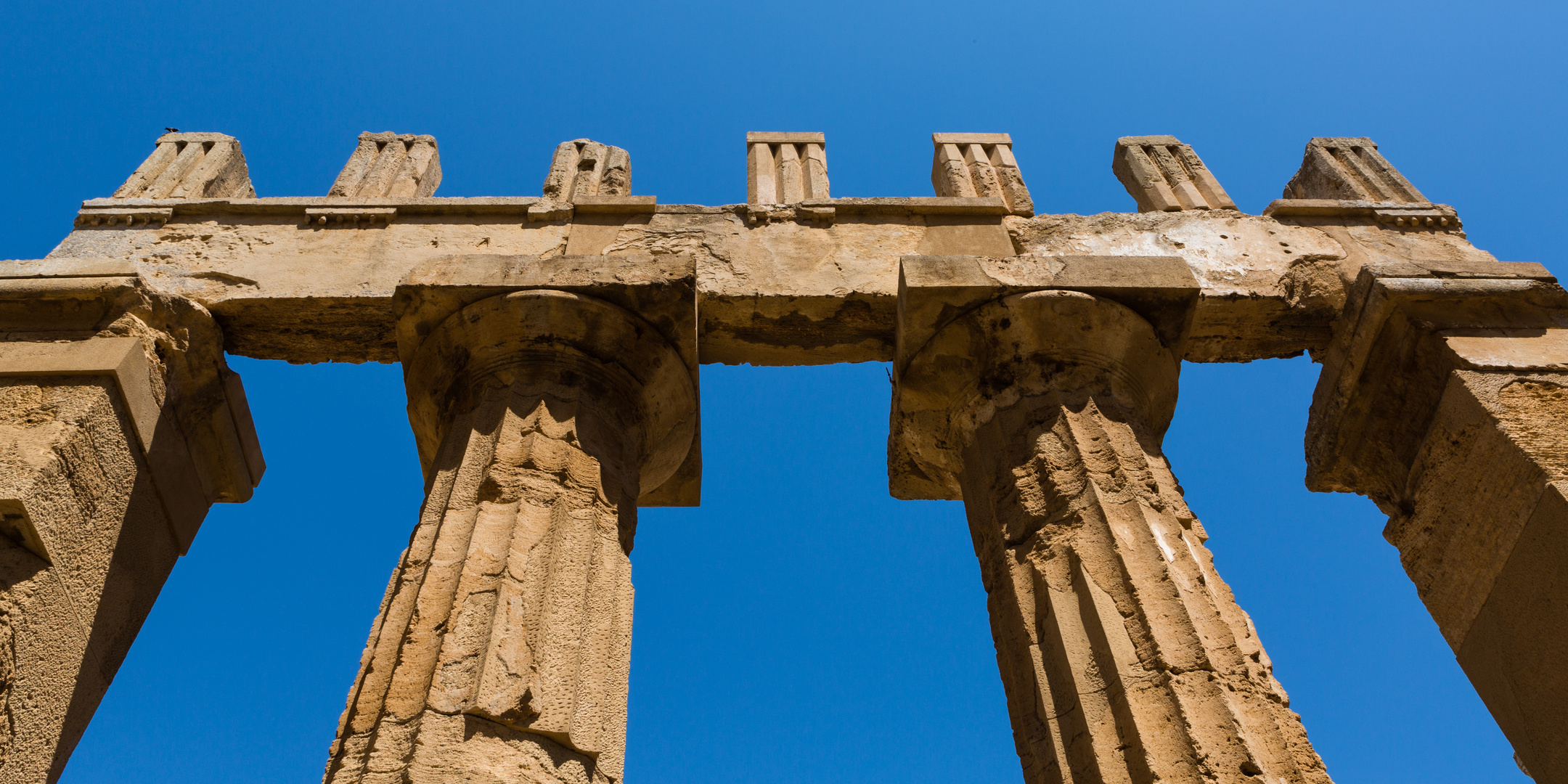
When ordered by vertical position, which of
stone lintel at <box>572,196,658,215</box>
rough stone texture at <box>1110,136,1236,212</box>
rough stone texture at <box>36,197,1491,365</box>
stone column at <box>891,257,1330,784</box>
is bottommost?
stone column at <box>891,257,1330,784</box>

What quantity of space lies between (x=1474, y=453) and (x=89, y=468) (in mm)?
6453

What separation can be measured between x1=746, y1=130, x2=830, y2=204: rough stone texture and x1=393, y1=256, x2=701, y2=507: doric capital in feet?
5.56

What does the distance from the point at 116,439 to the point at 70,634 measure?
945mm

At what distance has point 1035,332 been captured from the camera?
5.30m

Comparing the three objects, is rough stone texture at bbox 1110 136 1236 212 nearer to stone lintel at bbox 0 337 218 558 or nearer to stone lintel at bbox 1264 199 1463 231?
stone lintel at bbox 1264 199 1463 231

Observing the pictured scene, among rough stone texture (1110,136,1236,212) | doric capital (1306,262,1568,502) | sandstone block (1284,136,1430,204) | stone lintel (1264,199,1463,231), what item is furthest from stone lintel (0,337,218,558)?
sandstone block (1284,136,1430,204)

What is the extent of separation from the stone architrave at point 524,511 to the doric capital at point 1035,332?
1.26 meters

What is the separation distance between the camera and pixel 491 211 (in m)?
Result: 6.75

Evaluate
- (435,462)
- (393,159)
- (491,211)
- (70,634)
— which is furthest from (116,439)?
(393,159)

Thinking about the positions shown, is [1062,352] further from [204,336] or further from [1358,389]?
[204,336]

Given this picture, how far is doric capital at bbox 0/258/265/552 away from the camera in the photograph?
16.6 ft

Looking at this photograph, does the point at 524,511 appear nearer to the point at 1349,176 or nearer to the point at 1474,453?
the point at 1474,453

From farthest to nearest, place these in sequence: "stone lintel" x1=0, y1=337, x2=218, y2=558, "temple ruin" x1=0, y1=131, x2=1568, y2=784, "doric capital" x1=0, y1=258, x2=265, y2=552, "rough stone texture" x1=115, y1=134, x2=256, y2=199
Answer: "rough stone texture" x1=115, y1=134, x2=256, y2=199, "doric capital" x1=0, y1=258, x2=265, y2=552, "stone lintel" x1=0, y1=337, x2=218, y2=558, "temple ruin" x1=0, y1=131, x2=1568, y2=784

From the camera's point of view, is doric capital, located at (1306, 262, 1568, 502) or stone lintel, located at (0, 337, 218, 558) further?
doric capital, located at (1306, 262, 1568, 502)
